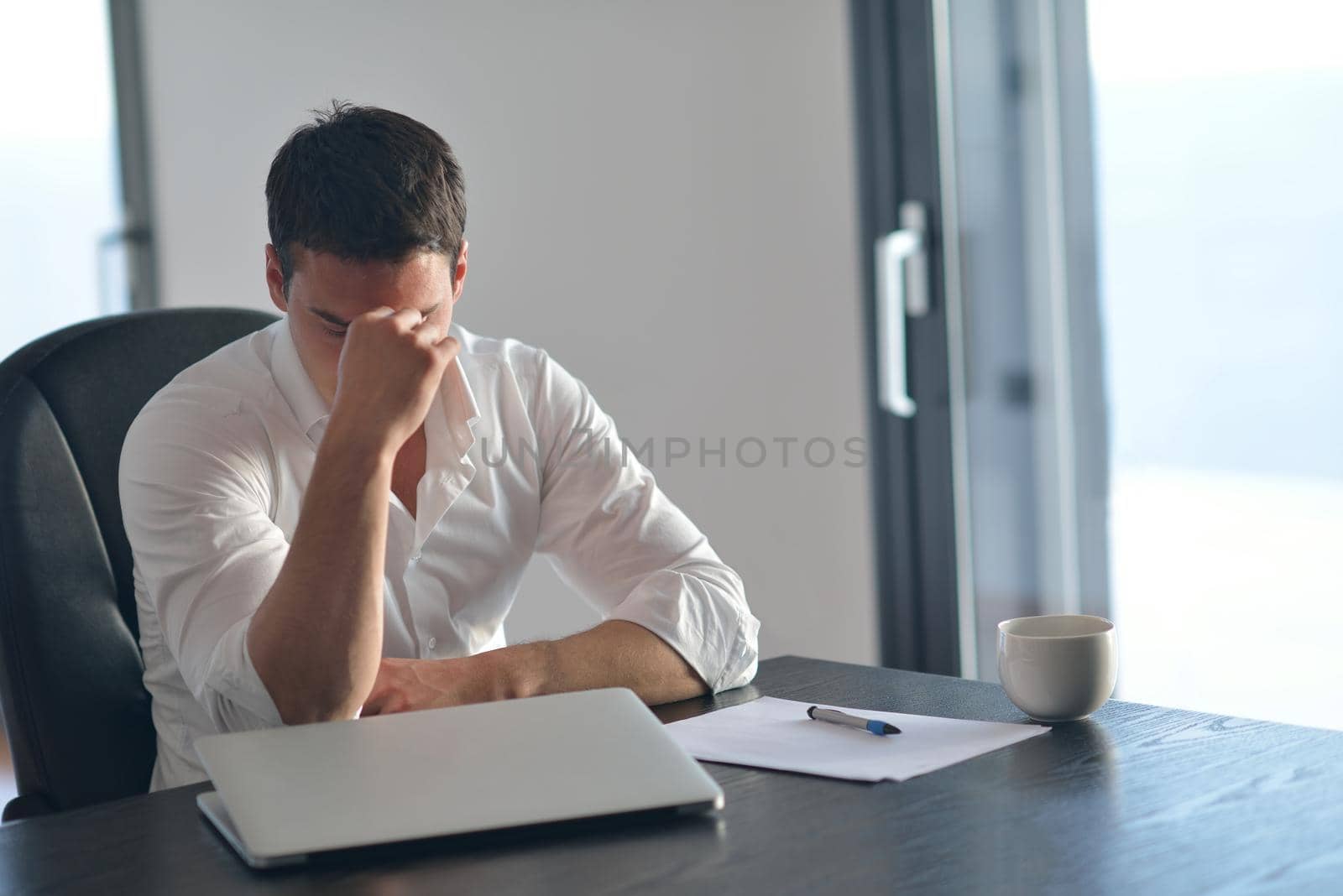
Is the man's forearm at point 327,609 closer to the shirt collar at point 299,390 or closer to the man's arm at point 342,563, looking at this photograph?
the man's arm at point 342,563

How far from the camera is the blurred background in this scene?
7.16ft

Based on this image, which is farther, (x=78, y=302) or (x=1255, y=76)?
(x=78, y=302)

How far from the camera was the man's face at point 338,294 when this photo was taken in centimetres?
133

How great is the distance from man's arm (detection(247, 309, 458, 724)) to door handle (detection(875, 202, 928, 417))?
4.64 ft

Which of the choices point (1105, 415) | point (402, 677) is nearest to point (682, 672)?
point (402, 677)

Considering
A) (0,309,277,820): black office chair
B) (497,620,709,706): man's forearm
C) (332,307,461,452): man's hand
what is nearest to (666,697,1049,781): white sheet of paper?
(497,620,709,706): man's forearm

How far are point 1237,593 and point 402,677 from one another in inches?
63.4

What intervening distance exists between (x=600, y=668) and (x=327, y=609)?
9.8 inches

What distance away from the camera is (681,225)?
277 cm

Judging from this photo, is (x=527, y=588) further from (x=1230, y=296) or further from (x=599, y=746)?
(x=599, y=746)

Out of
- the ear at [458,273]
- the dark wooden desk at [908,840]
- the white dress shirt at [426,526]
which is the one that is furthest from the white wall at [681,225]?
the dark wooden desk at [908,840]

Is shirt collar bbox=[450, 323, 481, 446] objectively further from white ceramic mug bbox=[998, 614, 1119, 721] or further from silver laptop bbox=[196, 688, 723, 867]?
white ceramic mug bbox=[998, 614, 1119, 721]

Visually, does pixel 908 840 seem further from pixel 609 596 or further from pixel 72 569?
pixel 72 569

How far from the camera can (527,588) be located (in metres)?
3.01
